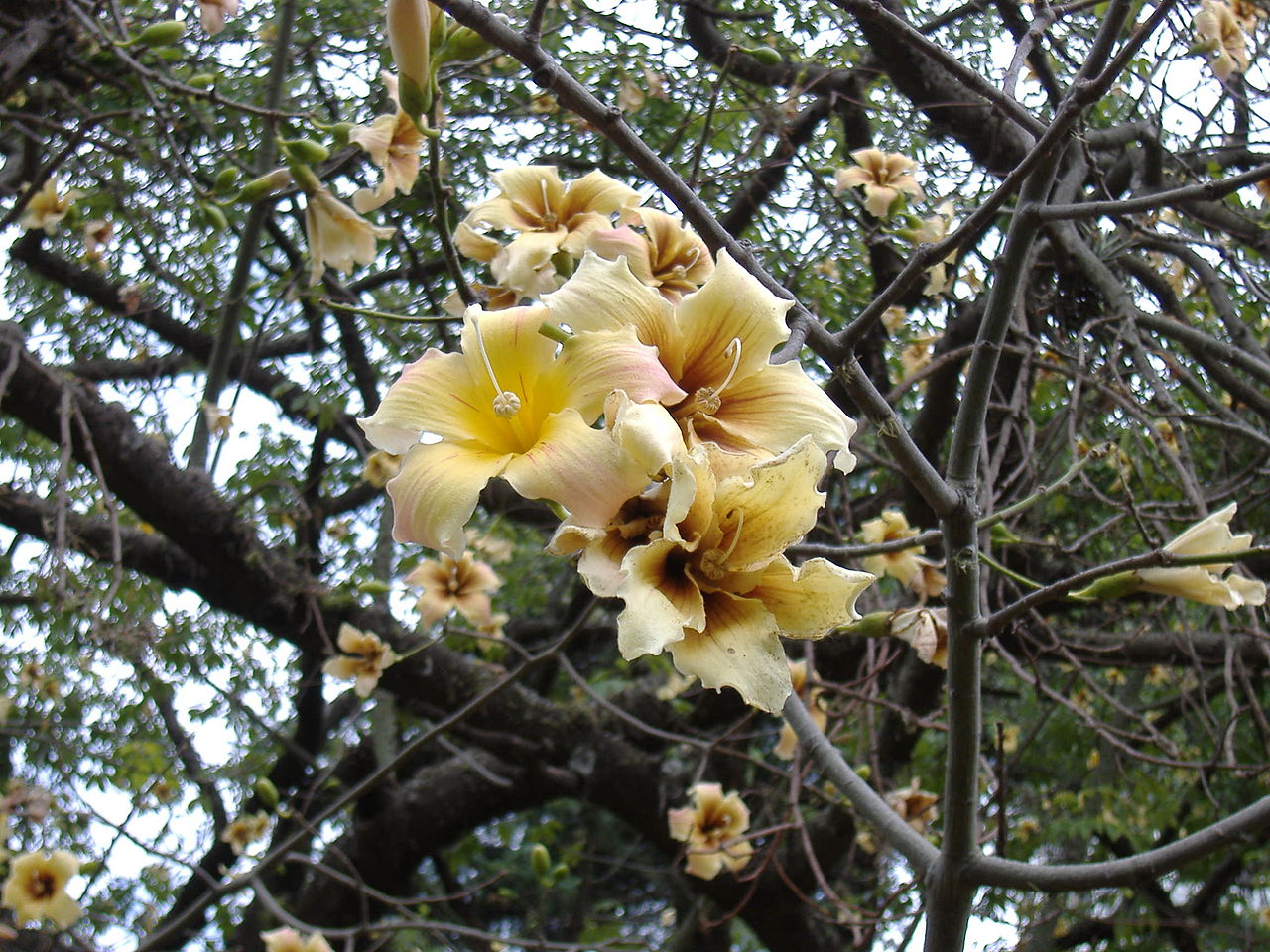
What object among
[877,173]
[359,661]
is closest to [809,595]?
[877,173]

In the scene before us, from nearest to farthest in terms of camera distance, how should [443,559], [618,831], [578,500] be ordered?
[578,500], [443,559], [618,831]

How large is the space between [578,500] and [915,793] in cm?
259

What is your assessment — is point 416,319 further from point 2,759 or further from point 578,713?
point 2,759

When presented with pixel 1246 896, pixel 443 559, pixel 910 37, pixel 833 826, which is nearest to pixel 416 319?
pixel 910 37

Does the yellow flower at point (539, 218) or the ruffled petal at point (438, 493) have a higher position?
the yellow flower at point (539, 218)

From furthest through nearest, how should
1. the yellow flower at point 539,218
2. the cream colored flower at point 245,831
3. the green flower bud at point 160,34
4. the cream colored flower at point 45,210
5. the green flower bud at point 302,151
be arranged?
the cream colored flower at point 245,831, the cream colored flower at point 45,210, the green flower bud at point 160,34, the green flower bud at point 302,151, the yellow flower at point 539,218

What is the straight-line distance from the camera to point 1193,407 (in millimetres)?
3947

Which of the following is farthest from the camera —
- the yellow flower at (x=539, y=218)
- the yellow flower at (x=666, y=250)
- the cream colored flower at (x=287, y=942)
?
the cream colored flower at (x=287, y=942)

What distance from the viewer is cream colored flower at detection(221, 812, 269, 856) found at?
4348 mm

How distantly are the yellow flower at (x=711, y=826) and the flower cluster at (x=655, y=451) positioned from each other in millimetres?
2552

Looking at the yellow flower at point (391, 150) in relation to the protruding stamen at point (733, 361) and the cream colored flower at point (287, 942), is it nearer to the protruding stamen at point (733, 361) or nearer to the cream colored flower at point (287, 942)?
the protruding stamen at point (733, 361)

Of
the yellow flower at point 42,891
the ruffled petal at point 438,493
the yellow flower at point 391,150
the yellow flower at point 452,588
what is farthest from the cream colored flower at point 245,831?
the ruffled petal at point 438,493

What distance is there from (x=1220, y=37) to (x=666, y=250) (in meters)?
2.13

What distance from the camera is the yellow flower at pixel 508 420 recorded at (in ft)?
2.90
